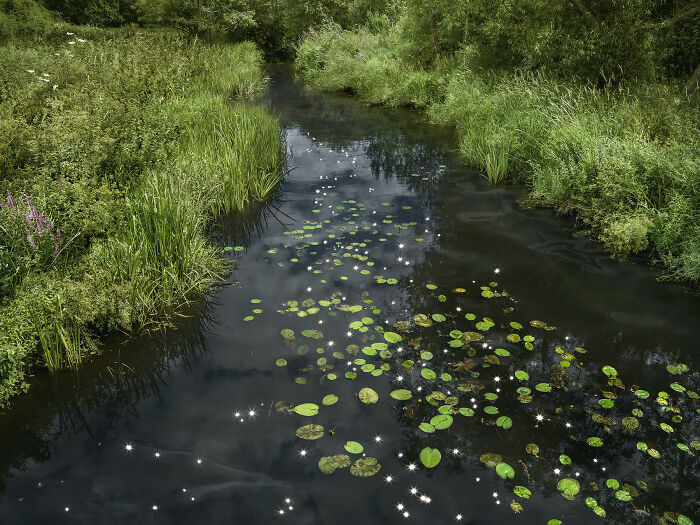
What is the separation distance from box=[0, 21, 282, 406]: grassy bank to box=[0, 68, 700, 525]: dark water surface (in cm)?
43

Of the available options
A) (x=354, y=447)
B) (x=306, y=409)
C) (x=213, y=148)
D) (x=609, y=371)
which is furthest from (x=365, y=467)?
(x=213, y=148)

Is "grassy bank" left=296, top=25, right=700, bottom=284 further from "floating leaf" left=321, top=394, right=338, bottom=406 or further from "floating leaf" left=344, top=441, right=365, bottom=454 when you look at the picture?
"floating leaf" left=344, top=441, right=365, bottom=454

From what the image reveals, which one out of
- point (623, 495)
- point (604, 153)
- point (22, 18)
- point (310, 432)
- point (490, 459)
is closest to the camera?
point (623, 495)

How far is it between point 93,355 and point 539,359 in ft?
14.5

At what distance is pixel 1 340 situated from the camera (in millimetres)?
4023

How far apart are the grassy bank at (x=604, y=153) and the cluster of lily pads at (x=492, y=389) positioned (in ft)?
7.90

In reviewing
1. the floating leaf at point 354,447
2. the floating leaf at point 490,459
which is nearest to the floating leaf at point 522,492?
the floating leaf at point 490,459

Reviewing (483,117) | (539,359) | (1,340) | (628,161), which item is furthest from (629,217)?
(1,340)

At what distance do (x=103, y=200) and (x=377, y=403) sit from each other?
400cm

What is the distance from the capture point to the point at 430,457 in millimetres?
3777

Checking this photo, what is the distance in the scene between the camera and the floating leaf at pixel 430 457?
373 cm

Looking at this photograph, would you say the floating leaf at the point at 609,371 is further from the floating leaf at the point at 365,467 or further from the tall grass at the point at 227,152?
the tall grass at the point at 227,152

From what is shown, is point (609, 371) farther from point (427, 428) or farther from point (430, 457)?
point (430, 457)

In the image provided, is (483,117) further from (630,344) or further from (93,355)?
(93,355)
